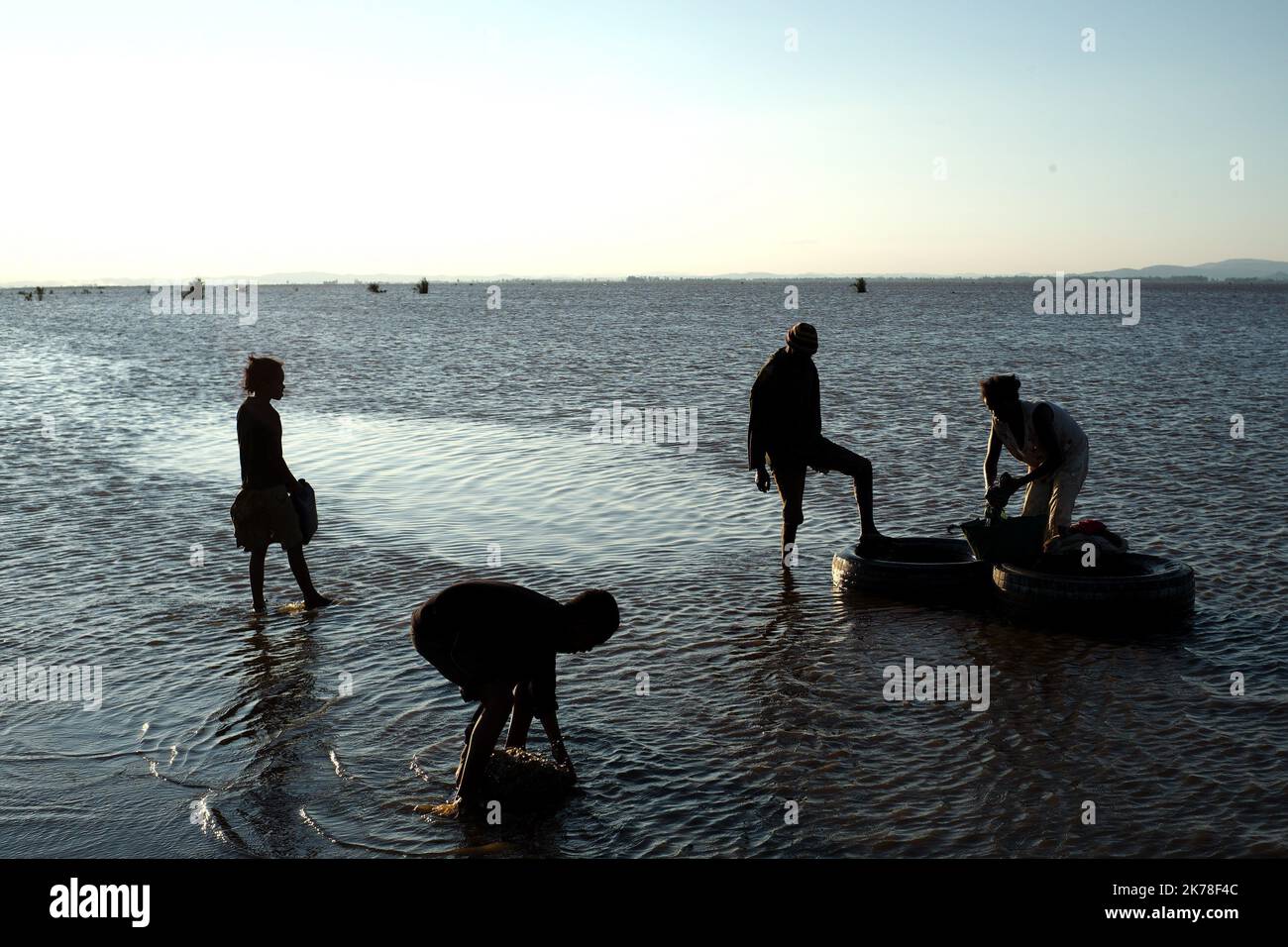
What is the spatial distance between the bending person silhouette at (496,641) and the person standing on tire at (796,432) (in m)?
4.57

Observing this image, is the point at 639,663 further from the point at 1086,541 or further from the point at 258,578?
the point at 1086,541

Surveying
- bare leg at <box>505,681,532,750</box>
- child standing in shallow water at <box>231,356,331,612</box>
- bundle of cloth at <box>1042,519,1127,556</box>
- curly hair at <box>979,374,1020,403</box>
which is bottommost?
bare leg at <box>505,681,532,750</box>

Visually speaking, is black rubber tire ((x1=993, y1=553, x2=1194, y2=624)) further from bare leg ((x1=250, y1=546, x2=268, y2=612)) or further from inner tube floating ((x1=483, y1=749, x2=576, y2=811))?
bare leg ((x1=250, y1=546, x2=268, y2=612))

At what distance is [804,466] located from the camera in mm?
10070

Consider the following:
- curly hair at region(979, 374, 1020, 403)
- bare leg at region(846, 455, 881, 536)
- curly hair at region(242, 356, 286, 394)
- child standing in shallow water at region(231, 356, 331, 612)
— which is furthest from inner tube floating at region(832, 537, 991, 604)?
curly hair at region(242, 356, 286, 394)

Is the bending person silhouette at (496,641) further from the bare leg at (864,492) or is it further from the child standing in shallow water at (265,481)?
the bare leg at (864,492)

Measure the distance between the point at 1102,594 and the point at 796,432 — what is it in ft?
9.39

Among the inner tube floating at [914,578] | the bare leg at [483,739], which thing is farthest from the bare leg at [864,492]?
the bare leg at [483,739]

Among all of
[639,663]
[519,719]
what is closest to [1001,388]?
[639,663]

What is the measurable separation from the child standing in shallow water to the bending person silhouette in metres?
3.70

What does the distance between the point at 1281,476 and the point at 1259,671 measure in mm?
8032

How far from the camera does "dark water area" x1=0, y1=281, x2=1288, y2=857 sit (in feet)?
17.9

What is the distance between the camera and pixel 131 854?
513cm
